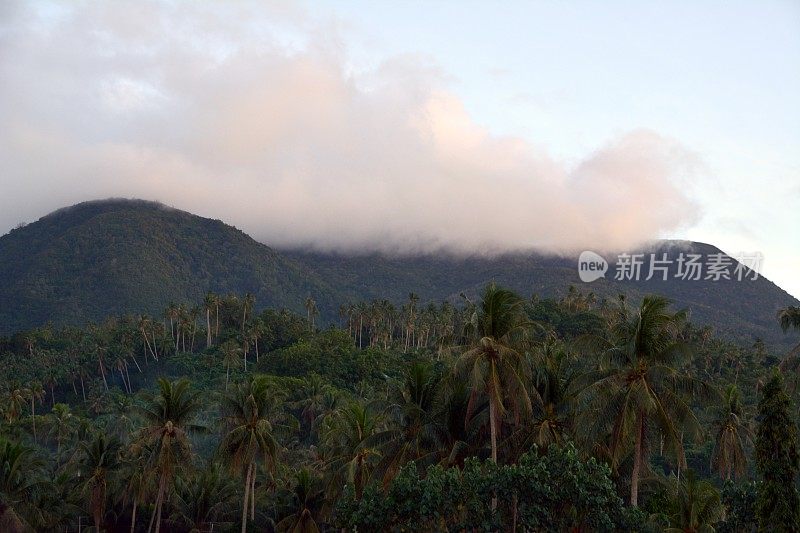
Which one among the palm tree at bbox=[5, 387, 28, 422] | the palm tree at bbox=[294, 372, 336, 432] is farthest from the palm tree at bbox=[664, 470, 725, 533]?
the palm tree at bbox=[5, 387, 28, 422]

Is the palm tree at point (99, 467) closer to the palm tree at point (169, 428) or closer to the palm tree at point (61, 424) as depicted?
the palm tree at point (169, 428)

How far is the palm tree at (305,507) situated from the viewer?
161 ft

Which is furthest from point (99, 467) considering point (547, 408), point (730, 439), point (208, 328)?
point (208, 328)

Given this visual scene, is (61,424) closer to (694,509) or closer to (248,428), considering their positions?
(248,428)

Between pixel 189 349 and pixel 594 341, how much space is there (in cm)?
12436

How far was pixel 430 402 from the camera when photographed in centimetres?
3662

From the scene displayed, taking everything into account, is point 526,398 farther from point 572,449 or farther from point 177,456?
point 177,456

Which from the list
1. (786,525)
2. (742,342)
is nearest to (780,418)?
(786,525)

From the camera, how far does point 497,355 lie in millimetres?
33469

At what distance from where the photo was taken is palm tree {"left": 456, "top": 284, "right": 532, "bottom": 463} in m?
32.9

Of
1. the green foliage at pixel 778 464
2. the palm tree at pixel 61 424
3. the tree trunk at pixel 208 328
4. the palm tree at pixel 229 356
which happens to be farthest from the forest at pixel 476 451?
the tree trunk at pixel 208 328

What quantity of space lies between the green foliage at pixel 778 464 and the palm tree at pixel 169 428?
33155mm

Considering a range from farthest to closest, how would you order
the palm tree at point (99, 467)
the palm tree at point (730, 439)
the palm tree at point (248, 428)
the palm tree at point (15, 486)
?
the palm tree at point (730, 439) < the palm tree at point (99, 467) < the palm tree at point (248, 428) < the palm tree at point (15, 486)

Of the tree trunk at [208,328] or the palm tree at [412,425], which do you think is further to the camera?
the tree trunk at [208,328]
